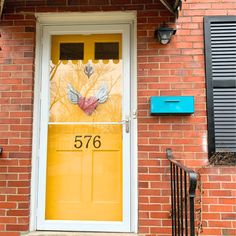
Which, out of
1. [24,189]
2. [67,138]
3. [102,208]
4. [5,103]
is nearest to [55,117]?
[67,138]

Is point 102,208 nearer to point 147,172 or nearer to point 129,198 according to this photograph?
point 129,198

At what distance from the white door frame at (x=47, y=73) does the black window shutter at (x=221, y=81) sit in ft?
2.53

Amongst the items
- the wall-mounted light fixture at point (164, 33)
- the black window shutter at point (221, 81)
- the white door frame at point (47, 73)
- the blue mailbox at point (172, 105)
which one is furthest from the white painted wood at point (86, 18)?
the blue mailbox at point (172, 105)

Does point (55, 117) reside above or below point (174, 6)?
below

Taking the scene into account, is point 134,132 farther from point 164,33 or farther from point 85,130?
point 164,33

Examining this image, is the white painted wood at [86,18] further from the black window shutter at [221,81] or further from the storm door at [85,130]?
the black window shutter at [221,81]

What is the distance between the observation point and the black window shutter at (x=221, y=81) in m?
3.16

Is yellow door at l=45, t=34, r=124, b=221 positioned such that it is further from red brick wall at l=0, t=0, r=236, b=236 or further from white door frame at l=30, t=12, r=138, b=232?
red brick wall at l=0, t=0, r=236, b=236

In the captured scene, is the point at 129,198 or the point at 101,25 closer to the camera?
the point at 129,198

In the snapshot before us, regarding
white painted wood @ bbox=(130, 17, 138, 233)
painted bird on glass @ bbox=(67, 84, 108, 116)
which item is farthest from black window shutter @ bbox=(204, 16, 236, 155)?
painted bird on glass @ bbox=(67, 84, 108, 116)

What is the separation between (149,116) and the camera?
3.21 metres

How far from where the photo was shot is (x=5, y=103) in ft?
Answer: 10.8

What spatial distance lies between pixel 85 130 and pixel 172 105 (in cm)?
96

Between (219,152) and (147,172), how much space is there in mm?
745
